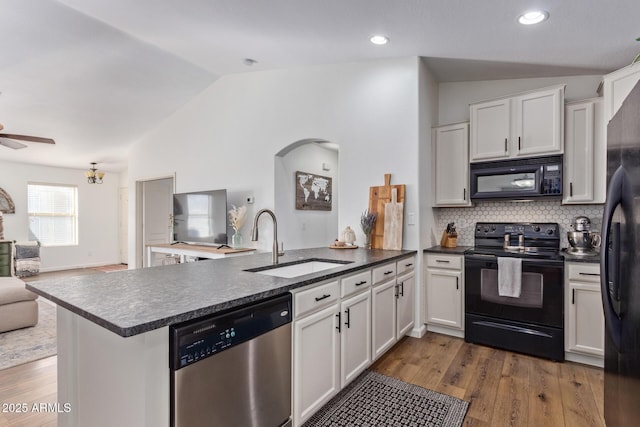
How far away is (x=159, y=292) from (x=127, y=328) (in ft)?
1.58

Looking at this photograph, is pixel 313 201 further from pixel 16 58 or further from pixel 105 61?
pixel 16 58

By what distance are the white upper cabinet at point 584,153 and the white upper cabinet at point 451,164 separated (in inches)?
34.1

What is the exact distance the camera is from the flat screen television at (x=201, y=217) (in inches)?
193

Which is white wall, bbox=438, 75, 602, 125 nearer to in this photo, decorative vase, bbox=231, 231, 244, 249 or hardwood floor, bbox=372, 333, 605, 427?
hardwood floor, bbox=372, 333, 605, 427

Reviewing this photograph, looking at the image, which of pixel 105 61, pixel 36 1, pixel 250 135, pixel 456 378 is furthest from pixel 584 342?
pixel 105 61

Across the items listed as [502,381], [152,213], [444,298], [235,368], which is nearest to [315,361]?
[235,368]

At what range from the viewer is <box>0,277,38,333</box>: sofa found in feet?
11.4

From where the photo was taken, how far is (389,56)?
10.9 feet

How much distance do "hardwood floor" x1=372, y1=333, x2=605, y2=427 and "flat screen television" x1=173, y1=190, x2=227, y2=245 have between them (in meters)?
3.18

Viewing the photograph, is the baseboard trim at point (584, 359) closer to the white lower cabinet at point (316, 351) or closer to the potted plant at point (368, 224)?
the potted plant at point (368, 224)

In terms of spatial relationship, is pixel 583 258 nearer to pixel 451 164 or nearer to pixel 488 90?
pixel 451 164

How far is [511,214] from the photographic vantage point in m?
3.43

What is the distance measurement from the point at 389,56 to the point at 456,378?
306 cm

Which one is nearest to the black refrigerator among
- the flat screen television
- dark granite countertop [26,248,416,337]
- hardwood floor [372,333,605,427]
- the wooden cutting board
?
hardwood floor [372,333,605,427]
